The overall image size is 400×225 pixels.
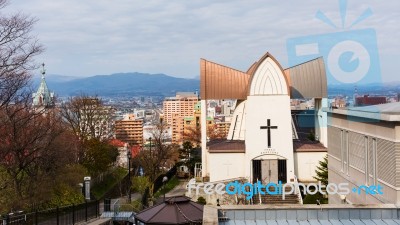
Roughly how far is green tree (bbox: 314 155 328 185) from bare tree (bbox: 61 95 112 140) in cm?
1762

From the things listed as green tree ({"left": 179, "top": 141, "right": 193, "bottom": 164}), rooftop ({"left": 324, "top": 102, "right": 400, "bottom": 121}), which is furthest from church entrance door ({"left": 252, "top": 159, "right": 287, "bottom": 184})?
green tree ({"left": 179, "top": 141, "right": 193, "bottom": 164})

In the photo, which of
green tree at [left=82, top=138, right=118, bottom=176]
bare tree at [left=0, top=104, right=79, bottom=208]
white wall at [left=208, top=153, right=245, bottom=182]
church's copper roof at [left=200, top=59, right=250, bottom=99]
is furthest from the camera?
green tree at [left=82, top=138, right=118, bottom=176]

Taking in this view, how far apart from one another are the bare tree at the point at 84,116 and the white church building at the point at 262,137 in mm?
12337

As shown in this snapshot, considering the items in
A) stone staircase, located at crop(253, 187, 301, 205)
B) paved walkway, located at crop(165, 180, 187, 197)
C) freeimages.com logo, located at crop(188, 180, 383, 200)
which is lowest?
paved walkway, located at crop(165, 180, 187, 197)

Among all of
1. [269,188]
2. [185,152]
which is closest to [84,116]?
[185,152]

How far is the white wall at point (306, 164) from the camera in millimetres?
28516

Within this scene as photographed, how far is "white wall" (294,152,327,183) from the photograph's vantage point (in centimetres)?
2852

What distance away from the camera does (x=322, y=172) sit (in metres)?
26.9

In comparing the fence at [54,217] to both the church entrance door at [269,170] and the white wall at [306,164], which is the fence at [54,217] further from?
the white wall at [306,164]

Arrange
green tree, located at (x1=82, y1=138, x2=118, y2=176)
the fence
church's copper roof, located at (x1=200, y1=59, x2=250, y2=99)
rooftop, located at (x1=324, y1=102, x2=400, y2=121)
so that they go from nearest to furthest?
rooftop, located at (x1=324, y1=102, x2=400, y2=121) → the fence → church's copper roof, located at (x1=200, y1=59, x2=250, y2=99) → green tree, located at (x1=82, y1=138, x2=118, y2=176)

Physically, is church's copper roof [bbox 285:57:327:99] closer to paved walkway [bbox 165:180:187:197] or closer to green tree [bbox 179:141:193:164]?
paved walkway [bbox 165:180:187:197]

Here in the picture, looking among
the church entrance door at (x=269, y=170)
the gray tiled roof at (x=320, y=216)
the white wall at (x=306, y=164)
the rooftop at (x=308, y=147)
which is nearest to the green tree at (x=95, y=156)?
the church entrance door at (x=269, y=170)

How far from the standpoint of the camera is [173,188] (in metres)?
34.1

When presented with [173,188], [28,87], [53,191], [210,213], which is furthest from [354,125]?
[173,188]
